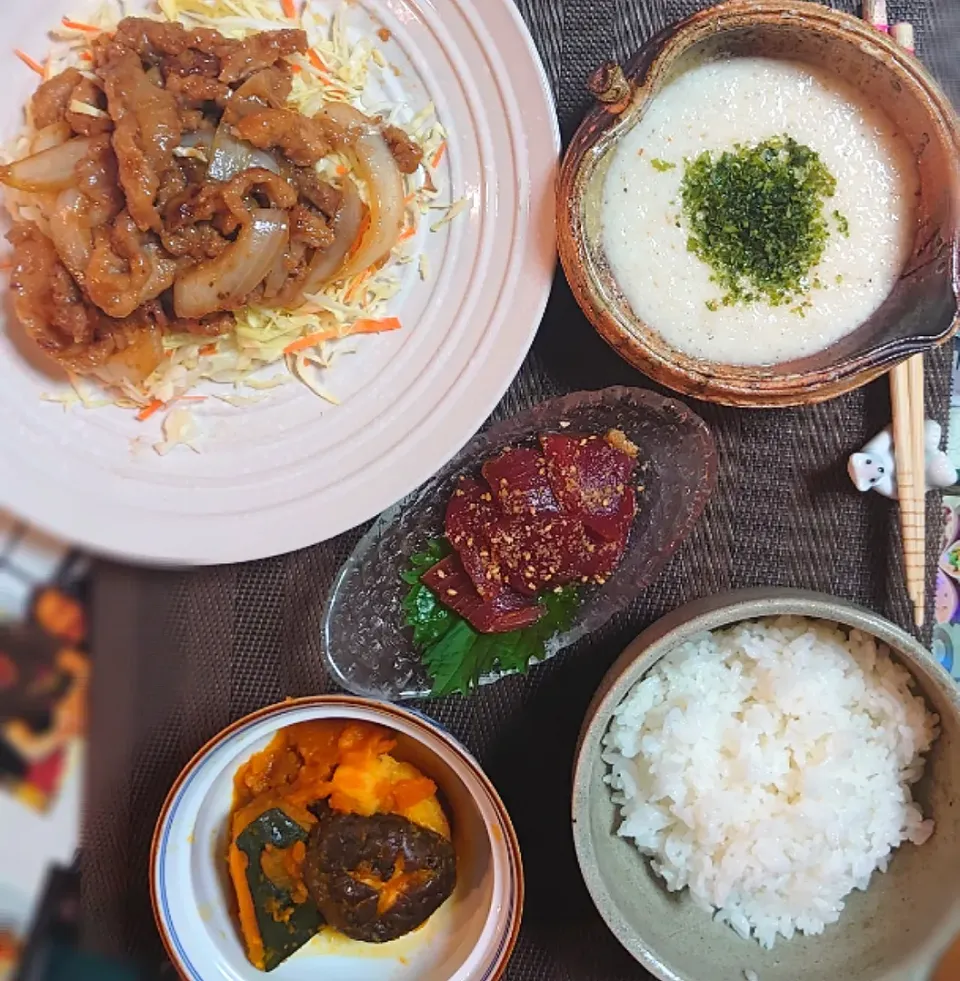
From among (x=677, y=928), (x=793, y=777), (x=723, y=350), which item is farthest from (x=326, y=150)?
(x=677, y=928)

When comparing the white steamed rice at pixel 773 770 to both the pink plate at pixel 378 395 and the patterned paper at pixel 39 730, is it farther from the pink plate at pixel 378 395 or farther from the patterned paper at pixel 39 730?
A: the patterned paper at pixel 39 730

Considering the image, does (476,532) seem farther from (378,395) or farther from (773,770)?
(773,770)

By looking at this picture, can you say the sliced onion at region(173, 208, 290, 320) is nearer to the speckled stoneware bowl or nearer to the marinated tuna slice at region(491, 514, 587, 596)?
the marinated tuna slice at region(491, 514, 587, 596)

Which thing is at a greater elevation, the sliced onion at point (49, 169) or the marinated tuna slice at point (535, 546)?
the sliced onion at point (49, 169)

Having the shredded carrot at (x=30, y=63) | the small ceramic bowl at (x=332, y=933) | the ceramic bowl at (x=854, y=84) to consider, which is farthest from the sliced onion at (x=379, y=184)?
the small ceramic bowl at (x=332, y=933)

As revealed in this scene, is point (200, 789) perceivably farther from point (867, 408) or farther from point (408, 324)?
point (867, 408)

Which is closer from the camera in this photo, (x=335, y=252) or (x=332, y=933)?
(x=335, y=252)

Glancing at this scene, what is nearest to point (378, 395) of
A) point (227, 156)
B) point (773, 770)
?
point (227, 156)
